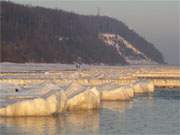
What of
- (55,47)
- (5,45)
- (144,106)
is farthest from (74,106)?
(55,47)

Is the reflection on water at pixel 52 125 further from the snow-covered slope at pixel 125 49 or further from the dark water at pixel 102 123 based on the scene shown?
the snow-covered slope at pixel 125 49

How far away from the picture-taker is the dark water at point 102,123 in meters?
21.0

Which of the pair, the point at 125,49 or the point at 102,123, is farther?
the point at 125,49

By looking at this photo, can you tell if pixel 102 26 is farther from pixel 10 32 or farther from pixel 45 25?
pixel 10 32

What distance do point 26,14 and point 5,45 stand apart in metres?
24.6

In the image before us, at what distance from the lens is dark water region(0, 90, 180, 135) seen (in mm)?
21047

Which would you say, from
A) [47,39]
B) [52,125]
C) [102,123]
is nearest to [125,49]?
[47,39]

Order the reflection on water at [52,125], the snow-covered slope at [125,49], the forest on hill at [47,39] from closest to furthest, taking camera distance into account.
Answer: the reflection on water at [52,125], the forest on hill at [47,39], the snow-covered slope at [125,49]

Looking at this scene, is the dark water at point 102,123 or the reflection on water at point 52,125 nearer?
the reflection on water at point 52,125

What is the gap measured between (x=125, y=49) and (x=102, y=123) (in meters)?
144

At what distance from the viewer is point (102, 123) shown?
23.8 metres

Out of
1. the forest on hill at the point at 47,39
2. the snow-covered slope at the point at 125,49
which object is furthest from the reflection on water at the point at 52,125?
the snow-covered slope at the point at 125,49

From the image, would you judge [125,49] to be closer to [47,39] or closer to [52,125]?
[47,39]

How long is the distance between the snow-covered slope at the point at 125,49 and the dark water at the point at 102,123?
130 meters
